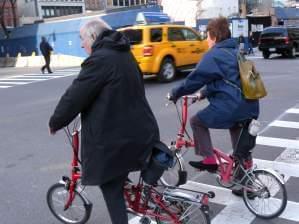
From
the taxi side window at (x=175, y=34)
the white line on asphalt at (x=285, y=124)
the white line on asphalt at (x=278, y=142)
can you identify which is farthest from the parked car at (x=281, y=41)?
the white line on asphalt at (x=278, y=142)

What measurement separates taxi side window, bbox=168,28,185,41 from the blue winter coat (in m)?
11.1

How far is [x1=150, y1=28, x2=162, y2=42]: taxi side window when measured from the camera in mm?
14796

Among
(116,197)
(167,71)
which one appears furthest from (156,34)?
(116,197)

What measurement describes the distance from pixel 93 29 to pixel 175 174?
2414 millimetres

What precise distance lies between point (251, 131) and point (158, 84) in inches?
418

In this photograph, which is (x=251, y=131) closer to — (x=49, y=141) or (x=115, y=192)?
(x=115, y=192)

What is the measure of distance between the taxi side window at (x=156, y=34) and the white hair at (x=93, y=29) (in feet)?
38.1

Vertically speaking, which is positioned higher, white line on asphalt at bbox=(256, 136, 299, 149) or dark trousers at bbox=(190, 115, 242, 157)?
dark trousers at bbox=(190, 115, 242, 157)

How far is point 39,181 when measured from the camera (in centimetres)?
587

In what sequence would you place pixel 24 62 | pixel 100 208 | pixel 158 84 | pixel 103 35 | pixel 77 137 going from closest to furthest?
1. pixel 103 35
2. pixel 77 137
3. pixel 100 208
4. pixel 158 84
5. pixel 24 62

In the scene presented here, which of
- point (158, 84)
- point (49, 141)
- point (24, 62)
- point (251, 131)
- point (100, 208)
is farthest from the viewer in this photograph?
point (24, 62)

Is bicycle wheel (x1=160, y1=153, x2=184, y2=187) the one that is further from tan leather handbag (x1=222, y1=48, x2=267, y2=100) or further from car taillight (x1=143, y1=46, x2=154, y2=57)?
car taillight (x1=143, y1=46, x2=154, y2=57)

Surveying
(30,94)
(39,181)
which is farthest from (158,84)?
(39,181)

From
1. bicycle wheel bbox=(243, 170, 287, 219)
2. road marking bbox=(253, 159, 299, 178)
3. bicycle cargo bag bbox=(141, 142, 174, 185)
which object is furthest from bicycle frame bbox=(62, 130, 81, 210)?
road marking bbox=(253, 159, 299, 178)
